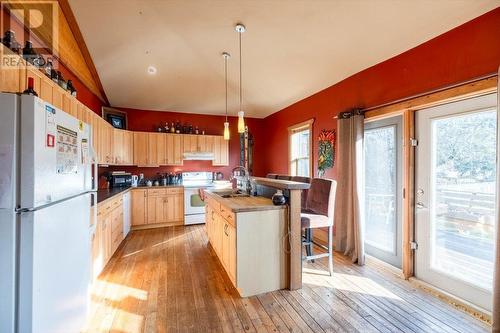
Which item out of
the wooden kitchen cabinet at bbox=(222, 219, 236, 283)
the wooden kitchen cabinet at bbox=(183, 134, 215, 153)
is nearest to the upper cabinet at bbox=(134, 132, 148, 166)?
the wooden kitchen cabinet at bbox=(183, 134, 215, 153)

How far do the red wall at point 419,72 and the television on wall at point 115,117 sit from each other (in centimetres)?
390

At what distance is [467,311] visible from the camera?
81.7 inches

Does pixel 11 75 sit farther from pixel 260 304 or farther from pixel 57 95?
pixel 260 304

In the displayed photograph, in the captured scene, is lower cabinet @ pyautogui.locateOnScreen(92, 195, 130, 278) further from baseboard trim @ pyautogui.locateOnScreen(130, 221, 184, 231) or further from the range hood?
the range hood

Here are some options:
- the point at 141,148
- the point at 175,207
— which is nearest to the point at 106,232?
the point at 175,207

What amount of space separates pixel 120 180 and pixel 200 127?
2.23m

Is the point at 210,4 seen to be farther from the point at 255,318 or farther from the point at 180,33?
the point at 255,318

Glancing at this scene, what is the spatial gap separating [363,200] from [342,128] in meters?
1.07

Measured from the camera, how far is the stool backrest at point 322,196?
112 inches

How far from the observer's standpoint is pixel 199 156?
17.9 feet

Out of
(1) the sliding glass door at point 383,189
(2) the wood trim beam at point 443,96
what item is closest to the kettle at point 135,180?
(1) the sliding glass door at point 383,189

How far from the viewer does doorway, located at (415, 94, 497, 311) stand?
204cm

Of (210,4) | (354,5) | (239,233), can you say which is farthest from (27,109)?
(354,5)

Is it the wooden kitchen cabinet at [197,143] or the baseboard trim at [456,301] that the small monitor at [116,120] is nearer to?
the wooden kitchen cabinet at [197,143]
